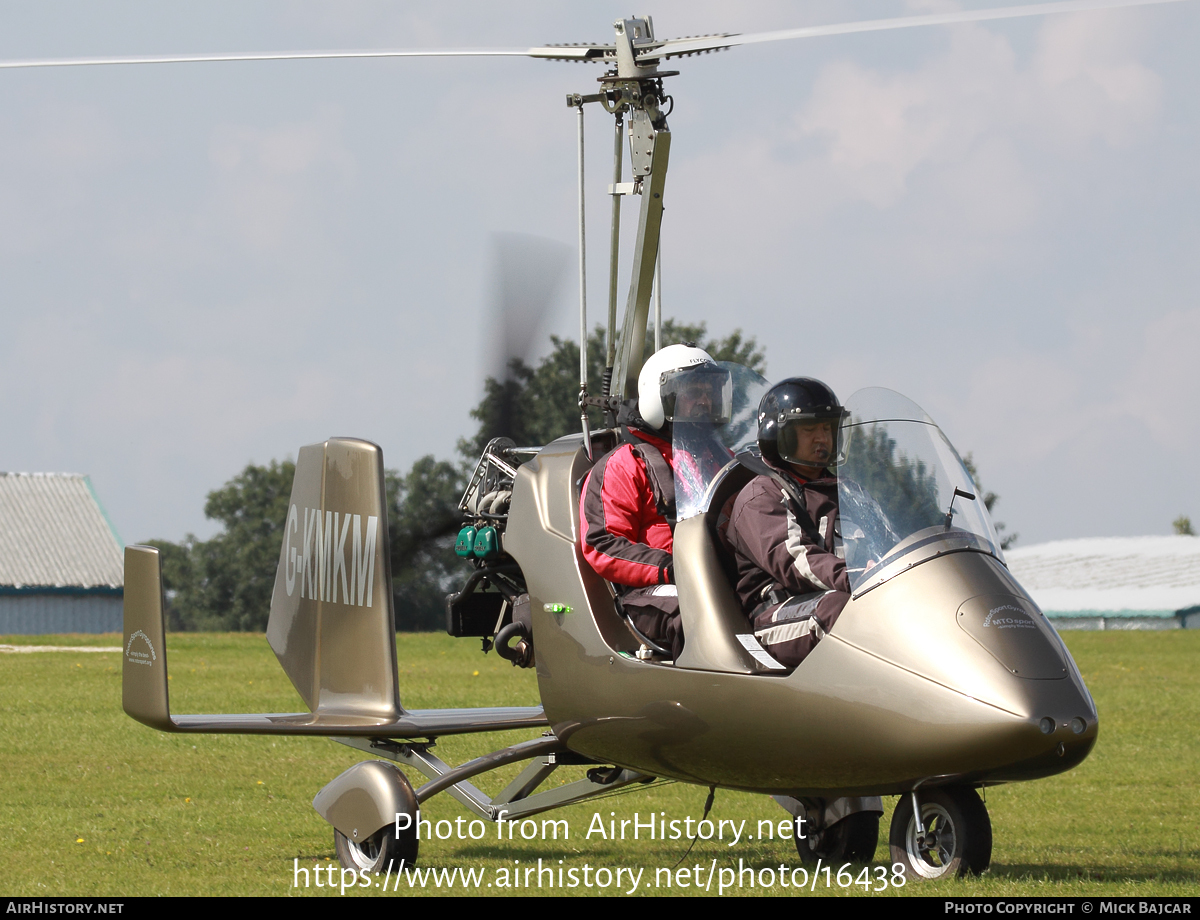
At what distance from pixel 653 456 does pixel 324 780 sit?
5.97 meters

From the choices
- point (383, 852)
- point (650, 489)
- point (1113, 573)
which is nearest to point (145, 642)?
point (383, 852)

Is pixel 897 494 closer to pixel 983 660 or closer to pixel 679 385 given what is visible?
pixel 983 660

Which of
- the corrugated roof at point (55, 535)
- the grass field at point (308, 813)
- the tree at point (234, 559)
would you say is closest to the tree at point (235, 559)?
the tree at point (234, 559)

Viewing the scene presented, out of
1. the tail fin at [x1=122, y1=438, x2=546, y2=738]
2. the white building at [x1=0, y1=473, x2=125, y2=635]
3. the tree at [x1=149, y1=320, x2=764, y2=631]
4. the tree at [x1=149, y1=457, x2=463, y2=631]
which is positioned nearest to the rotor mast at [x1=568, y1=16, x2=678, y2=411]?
the tail fin at [x1=122, y1=438, x2=546, y2=738]

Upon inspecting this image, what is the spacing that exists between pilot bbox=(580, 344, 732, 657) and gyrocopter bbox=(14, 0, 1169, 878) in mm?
121

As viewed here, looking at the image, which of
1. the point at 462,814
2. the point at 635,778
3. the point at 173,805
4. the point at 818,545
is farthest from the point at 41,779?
the point at 818,545

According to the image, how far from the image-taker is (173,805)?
9.73 meters

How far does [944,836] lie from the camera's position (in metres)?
5.50

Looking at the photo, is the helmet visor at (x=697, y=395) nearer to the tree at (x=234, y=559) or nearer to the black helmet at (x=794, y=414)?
the black helmet at (x=794, y=414)

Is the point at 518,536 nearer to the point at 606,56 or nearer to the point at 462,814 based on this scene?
the point at 606,56

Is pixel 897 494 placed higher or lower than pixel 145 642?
higher

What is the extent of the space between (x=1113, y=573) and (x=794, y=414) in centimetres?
5348

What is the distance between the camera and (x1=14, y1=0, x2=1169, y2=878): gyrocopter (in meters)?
5.13

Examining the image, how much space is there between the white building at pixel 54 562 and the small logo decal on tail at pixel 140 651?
41.8 m
